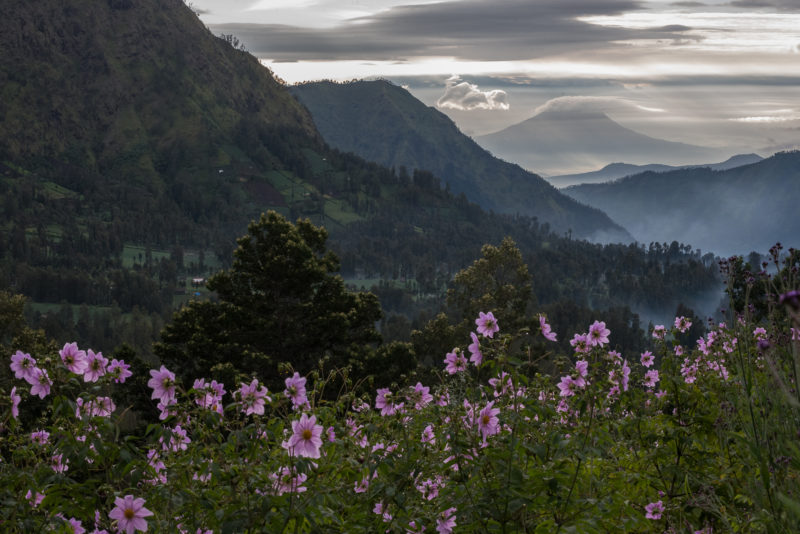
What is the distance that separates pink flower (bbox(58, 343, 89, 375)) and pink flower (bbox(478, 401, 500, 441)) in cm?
282

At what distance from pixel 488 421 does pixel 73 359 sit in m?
2.96

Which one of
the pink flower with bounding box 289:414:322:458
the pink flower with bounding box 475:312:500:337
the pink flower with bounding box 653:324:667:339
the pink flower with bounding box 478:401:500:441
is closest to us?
the pink flower with bounding box 289:414:322:458

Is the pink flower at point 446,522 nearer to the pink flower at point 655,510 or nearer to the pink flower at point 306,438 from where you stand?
the pink flower at point 306,438

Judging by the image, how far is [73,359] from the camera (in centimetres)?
498

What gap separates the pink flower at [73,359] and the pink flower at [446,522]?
269cm

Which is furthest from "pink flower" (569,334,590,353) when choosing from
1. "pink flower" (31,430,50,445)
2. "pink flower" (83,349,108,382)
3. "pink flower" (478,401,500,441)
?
"pink flower" (31,430,50,445)

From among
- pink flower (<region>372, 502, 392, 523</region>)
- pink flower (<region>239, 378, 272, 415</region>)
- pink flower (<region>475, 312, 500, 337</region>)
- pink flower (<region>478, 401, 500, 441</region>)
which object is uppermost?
pink flower (<region>475, 312, 500, 337</region>)

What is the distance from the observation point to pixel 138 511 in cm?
419

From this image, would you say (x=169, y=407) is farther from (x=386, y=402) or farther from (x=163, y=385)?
(x=386, y=402)

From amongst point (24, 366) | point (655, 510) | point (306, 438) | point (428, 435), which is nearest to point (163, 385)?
point (24, 366)

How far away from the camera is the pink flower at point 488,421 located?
15.2 feet

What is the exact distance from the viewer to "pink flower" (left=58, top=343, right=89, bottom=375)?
4941 millimetres

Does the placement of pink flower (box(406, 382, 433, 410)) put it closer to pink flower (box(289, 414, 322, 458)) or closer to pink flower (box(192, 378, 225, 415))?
pink flower (box(192, 378, 225, 415))

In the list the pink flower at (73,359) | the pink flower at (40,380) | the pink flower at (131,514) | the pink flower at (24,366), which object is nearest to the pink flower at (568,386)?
the pink flower at (131,514)
